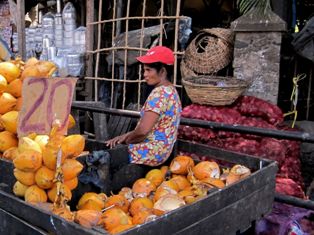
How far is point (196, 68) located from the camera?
511 cm

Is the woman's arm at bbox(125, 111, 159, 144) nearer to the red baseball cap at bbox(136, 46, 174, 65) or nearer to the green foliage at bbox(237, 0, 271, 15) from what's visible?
the red baseball cap at bbox(136, 46, 174, 65)

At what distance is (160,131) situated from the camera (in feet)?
10.4

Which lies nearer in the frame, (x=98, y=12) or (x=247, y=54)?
(x=247, y=54)

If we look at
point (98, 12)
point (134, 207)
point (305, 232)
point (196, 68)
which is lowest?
point (305, 232)

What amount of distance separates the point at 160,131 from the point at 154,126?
59 millimetres

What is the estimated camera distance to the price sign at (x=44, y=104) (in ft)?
7.79

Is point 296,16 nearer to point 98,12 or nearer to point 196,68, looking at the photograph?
point 196,68

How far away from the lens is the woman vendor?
300cm

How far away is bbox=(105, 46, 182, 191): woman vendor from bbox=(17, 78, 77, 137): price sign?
2.16 ft

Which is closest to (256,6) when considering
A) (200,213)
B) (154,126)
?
(154,126)

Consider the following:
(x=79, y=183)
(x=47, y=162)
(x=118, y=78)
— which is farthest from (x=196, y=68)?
(x=47, y=162)

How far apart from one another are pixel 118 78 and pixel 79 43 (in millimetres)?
907

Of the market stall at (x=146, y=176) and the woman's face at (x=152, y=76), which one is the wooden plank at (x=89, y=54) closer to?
the market stall at (x=146, y=176)

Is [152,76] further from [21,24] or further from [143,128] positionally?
[21,24]
